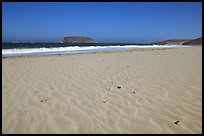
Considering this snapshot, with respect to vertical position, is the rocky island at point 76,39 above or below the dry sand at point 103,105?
above

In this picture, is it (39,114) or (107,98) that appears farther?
(107,98)

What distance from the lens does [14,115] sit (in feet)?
12.3

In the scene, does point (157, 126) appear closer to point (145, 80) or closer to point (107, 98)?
point (107, 98)

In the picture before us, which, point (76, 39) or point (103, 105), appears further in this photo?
point (76, 39)

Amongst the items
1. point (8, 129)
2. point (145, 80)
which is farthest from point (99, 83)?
point (8, 129)

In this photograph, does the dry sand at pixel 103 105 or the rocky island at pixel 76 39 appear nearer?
the dry sand at pixel 103 105

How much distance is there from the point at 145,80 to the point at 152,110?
7.80ft

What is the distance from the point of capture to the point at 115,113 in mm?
3785

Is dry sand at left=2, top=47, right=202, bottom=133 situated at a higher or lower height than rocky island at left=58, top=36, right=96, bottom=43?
lower

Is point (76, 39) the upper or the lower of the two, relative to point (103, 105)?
upper

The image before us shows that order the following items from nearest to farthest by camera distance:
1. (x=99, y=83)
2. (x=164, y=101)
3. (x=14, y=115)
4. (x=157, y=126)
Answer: (x=157, y=126) < (x=14, y=115) < (x=164, y=101) < (x=99, y=83)

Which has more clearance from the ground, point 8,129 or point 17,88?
point 17,88

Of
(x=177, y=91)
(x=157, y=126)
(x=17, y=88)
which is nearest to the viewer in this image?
(x=157, y=126)

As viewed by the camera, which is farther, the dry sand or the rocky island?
the rocky island
